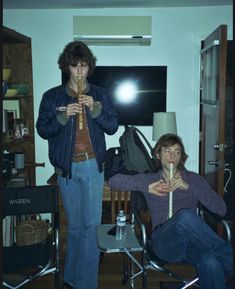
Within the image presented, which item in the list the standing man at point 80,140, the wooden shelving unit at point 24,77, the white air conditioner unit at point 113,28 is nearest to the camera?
the standing man at point 80,140

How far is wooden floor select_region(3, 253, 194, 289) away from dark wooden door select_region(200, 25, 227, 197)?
0.82 m

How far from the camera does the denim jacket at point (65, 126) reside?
2578 mm

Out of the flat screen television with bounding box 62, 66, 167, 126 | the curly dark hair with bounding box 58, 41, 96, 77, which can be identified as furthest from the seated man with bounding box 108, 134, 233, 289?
the flat screen television with bounding box 62, 66, 167, 126

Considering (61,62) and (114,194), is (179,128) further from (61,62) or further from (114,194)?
(61,62)

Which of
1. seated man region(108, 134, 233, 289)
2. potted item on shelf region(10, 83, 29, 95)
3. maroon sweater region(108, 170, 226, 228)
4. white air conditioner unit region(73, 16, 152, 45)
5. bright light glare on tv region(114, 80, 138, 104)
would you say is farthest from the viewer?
bright light glare on tv region(114, 80, 138, 104)

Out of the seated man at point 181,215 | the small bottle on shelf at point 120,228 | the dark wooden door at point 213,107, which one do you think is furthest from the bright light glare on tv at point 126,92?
the small bottle on shelf at point 120,228

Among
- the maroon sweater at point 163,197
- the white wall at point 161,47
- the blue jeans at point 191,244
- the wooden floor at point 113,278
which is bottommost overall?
the wooden floor at point 113,278

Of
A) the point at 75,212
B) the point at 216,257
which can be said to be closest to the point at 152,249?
the point at 216,257

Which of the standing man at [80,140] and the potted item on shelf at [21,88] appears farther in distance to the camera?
the potted item on shelf at [21,88]

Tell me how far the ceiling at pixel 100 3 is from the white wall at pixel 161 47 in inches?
4.8

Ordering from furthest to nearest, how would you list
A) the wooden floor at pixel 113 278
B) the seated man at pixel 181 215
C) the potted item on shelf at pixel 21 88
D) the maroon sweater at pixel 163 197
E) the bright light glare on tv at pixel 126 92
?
the bright light glare on tv at pixel 126 92 < the potted item on shelf at pixel 21 88 < the wooden floor at pixel 113 278 < the maroon sweater at pixel 163 197 < the seated man at pixel 181 215

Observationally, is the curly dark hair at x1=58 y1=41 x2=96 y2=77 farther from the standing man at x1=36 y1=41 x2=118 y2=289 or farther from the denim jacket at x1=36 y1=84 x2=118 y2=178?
the denim jacket at x1=36 y1=84 x2=118 y2=178

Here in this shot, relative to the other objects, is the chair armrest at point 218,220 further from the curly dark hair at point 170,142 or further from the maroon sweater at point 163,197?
the curly dark hair at point 170,142

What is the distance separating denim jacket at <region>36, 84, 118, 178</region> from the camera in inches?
102
